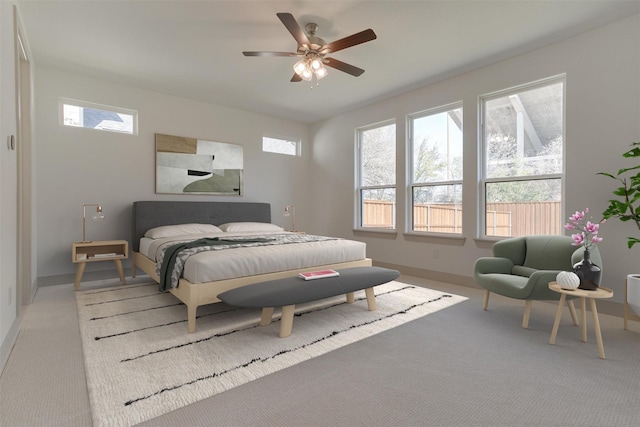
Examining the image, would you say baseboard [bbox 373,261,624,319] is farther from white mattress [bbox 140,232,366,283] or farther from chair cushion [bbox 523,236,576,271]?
white mattress [bbox 140,232,366,283]

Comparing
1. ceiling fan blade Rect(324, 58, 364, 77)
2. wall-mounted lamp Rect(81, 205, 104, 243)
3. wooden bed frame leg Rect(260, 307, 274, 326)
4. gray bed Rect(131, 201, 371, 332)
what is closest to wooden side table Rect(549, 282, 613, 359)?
gray bed Rect(131, 201, 371, 332)

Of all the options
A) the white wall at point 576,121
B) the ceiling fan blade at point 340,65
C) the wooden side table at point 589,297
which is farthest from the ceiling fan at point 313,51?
the wooden side table at point 589,297

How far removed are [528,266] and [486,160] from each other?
1.56 m

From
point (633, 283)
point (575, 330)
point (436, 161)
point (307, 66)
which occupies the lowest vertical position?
point (575, 330)

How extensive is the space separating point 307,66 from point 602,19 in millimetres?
2940

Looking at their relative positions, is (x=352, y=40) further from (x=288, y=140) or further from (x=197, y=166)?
(x=288, y=140)

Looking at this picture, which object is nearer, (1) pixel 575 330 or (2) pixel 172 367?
(2) pixel 172 367

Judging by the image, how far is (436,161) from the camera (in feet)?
15.5

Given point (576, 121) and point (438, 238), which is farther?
point (438, 238)

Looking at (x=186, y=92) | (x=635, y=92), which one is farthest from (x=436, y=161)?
(x=186, y=92)

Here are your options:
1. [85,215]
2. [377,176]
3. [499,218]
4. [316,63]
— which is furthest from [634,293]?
[85,215]

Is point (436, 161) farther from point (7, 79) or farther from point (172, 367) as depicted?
point (7, 79)

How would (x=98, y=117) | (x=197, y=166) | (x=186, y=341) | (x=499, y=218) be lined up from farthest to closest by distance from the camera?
(x=197, y=166) < (x=98, y=117) < (x=499, y=218) < (x=186, y=341)

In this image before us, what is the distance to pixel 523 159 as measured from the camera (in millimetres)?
3826
